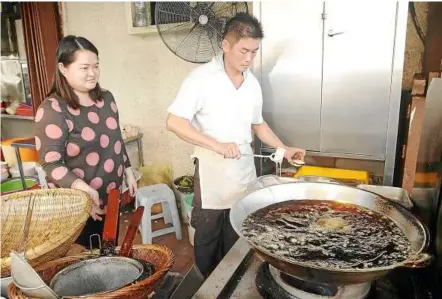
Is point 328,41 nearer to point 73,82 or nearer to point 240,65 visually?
point 240,65

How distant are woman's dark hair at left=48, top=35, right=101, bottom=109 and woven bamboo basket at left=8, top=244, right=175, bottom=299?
974mm

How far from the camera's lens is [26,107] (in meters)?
5.02

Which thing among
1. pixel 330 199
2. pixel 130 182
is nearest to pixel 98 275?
pixel 330 199

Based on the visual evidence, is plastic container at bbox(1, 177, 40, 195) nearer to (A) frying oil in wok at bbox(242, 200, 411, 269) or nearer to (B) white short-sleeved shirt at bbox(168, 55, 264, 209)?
(B) white short-sleeved shirt at bbox(168, 55, 264, 209)

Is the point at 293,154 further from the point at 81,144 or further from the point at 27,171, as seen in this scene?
the point at 27,171

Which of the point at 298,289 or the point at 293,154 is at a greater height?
the point at 293,154

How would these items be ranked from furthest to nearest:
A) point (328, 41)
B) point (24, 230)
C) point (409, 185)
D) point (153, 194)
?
Answer: point (153, 194)
point (328, 41)
point (409, 185)
point (24, 230)

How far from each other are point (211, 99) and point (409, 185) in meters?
1.18

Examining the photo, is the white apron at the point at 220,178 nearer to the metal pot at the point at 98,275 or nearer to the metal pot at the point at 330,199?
the metal pot at the point at 330,199

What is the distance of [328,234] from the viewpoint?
1.05 meters

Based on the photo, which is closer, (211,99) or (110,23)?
(211,99)

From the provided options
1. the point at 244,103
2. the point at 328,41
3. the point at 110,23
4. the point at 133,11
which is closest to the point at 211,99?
the point at 244,103

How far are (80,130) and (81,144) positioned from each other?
7cm

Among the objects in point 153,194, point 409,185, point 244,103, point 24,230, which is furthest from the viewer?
point 153,194
